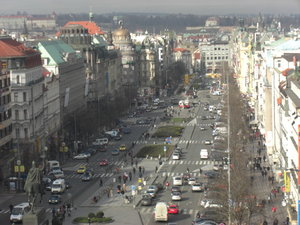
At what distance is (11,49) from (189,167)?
64.5 ft

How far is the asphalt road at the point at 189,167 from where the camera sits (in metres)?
57.0

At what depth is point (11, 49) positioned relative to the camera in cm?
8169

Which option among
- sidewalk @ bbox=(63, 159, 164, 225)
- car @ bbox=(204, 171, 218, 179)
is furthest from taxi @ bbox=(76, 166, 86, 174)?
car @ bbox=(204, 171, 218, 179)

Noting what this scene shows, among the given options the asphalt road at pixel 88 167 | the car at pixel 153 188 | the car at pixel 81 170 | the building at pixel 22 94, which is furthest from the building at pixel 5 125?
the car at pixel 153 188

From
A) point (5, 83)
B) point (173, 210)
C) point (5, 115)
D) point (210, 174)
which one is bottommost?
point (210, 174)

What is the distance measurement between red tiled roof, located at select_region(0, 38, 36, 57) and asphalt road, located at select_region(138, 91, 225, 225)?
677 inches

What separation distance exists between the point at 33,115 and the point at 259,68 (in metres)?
40.9

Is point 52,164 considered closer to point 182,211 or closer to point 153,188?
point 153,188

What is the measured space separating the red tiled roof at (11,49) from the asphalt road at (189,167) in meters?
17.2

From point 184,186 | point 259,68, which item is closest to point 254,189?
point 184,186

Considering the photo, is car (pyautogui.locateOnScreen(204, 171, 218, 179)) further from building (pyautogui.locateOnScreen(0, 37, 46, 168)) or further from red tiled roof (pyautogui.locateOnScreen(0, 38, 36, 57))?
red tiled roof (pyautogui.locateOnScreen(0, 38, 36, 57))

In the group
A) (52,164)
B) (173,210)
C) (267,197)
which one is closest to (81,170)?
(52,164)

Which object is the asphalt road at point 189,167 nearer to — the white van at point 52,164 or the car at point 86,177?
the car at point 86,177

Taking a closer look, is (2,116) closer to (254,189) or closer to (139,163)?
(139,163)
